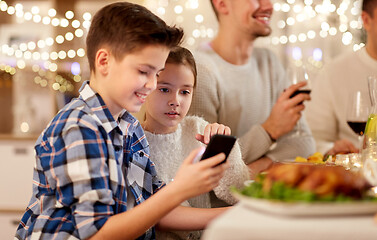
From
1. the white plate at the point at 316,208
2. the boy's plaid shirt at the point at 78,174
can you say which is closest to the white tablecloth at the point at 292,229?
the white plate at the point at 316,208

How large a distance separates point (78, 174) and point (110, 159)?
10cm

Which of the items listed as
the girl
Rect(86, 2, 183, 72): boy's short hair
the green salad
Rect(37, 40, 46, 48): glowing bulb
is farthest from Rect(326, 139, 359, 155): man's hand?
Rect(37, 40, 46, 48): glowing bulb

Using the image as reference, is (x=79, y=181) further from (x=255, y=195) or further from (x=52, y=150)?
(x=255, y=195)

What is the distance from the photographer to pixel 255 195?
78 centimetres

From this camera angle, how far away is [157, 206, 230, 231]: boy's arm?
1337 mm

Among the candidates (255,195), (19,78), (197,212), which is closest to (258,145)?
(197,212)

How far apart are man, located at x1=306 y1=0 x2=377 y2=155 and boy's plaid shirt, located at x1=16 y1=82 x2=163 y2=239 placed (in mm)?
1747

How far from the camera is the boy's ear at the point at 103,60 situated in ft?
4.06

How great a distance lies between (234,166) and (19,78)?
9.10ft

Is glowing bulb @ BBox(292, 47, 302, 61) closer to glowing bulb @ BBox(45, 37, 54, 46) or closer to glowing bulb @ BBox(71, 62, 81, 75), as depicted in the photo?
glowing bulb @ BBox(71, 62, 81, 75)

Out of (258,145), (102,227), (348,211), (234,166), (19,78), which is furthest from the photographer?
(19,78)

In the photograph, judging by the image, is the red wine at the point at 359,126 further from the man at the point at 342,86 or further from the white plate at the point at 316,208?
the white plate at the point at 316,208

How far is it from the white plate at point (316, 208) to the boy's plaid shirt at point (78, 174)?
0.49m

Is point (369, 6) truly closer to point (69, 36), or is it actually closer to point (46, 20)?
point (69, 36)
